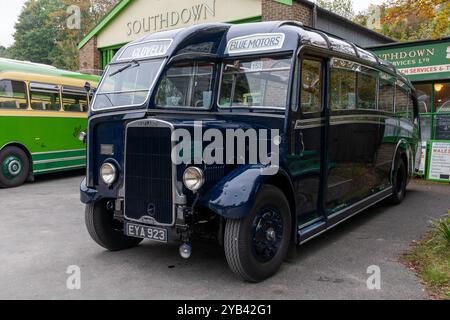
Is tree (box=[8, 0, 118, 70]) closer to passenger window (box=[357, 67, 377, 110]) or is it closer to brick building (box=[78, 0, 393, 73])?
brick building (box=[78, 0, 393, 73])

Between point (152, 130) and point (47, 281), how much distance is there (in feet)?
6.25

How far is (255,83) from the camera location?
16.4ft

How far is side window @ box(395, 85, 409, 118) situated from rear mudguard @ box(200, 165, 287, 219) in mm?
5213

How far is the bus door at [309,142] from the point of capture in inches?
188

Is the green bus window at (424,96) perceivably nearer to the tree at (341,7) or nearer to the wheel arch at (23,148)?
the wheel arch at (23,148)

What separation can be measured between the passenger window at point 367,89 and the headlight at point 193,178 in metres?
3.33

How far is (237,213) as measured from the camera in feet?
13.0

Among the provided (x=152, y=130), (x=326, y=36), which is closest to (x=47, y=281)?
(x=152, y=130)

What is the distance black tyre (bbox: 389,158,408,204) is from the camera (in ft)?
27.5

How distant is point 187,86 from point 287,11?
23.9ft

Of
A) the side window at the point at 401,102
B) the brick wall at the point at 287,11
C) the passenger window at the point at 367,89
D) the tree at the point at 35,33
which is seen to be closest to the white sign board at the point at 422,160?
the side window at the point at 401,102

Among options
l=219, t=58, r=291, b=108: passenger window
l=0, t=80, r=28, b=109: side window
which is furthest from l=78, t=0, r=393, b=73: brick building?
l=219, t=58, r=291, b=108: passenger window

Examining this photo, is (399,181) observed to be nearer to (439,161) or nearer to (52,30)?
(439,161)
